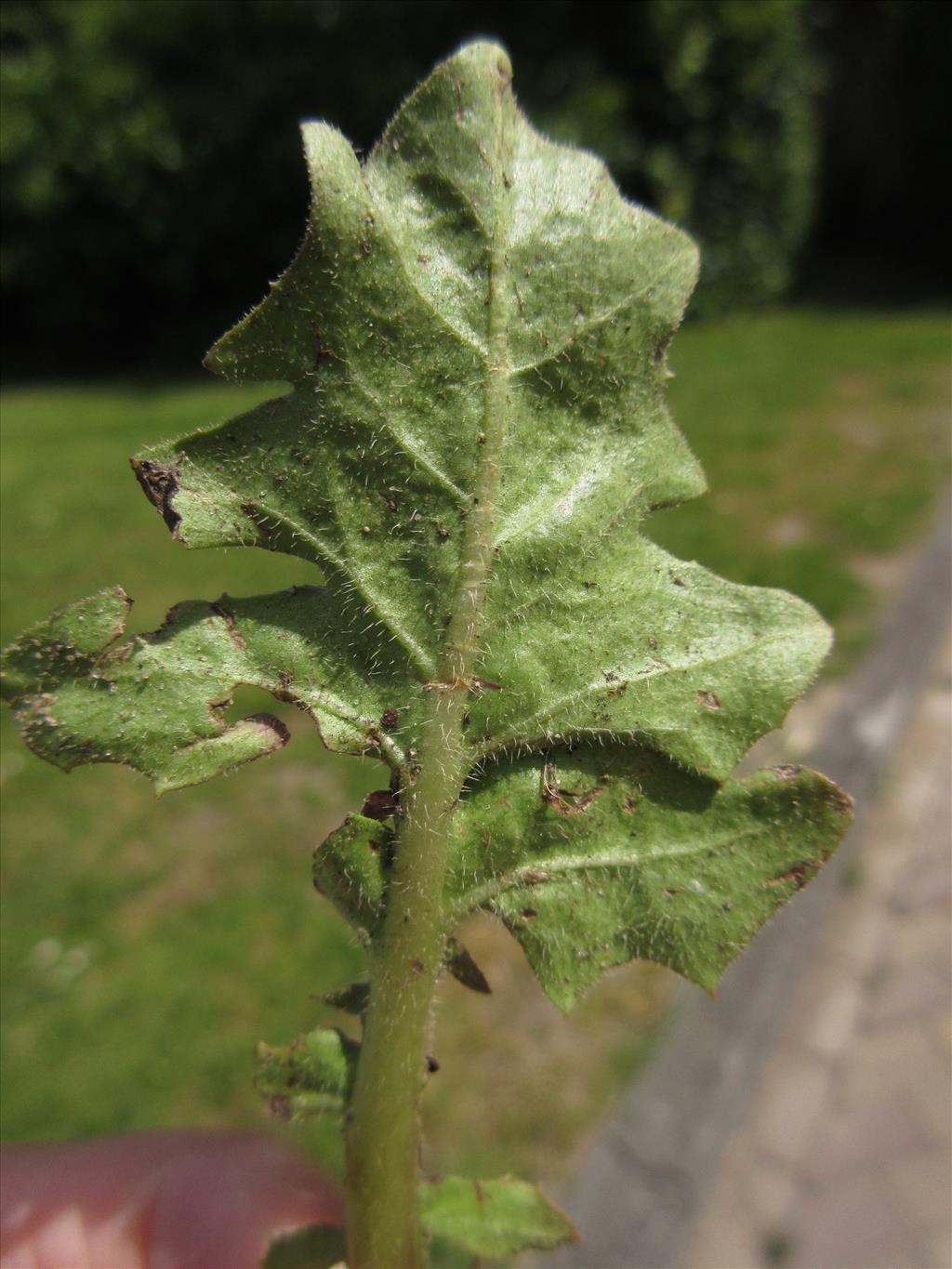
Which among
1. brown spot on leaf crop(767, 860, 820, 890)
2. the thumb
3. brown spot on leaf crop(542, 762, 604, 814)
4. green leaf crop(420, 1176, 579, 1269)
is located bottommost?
green leaf crop(420, 1176, 579, 1269)

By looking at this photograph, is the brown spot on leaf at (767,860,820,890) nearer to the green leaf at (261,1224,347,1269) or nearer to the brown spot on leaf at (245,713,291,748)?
the brown spot on leaf at (245,713,291,748)

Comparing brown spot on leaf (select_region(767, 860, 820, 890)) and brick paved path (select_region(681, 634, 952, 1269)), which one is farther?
brick paved path (select_region(681, 634, 952, 1269))

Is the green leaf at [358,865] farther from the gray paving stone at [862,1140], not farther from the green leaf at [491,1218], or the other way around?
the gray paving stone at [862,1140]

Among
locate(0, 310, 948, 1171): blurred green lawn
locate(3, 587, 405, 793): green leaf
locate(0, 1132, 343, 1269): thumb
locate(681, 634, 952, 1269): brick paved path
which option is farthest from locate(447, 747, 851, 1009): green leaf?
locate(681, 634, 952, 1269): brick paved path

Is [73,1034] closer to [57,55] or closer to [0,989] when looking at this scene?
[0,989]

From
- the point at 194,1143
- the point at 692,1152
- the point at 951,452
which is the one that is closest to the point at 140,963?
the point at 194,1143

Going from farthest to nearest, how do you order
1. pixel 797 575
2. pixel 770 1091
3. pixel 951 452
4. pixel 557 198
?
pixel 951 452
pixel 797 575
pixel 770 1091
pixel 557 198

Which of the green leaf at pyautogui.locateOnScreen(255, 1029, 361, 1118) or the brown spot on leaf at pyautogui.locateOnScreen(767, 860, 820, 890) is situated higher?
the brown spot on leaf at pyautogui.locateOnScreen(767, 860, 820, 890)
